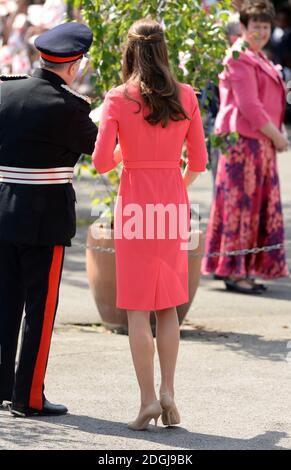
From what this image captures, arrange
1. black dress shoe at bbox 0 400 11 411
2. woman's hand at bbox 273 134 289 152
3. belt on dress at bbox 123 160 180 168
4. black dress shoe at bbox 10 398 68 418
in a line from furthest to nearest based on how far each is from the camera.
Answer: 1. woman's hand at bbox 273 134 289 152
2. black dress shoe at bbox 0 400 11 411
3. black dress shoe at bbox 10 398 68 418
4. belt on dress at bbox 123 160 180 168

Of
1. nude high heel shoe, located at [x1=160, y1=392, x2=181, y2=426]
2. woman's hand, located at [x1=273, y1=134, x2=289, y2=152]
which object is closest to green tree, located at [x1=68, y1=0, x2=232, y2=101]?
woman's hand, located at [x1=273, y1=134, x2=289, y2=152]

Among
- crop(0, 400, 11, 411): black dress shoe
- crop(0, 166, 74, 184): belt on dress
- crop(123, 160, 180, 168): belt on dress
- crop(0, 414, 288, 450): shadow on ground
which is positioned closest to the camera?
crop(0, 414, 288, 450): shadow on ground

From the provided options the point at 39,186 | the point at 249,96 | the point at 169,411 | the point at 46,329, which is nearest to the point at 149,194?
the point at 39,186

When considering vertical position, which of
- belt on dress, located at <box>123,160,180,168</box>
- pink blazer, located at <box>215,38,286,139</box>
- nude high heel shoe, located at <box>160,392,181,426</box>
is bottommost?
nude high heel shoe, located at <box>160,392,181,426</box>

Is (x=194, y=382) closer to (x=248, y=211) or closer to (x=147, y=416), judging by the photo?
(x=147, y=416)

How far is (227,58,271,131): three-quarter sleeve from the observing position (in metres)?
8.23

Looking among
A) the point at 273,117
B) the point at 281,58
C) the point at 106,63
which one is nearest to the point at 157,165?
the point at 106,63

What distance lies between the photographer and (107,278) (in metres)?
7.19

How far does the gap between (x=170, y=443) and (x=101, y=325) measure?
2467 millimetres

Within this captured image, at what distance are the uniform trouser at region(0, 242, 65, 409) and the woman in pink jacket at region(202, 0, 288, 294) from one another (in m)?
3.02

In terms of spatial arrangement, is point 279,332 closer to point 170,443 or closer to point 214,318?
point 214,318

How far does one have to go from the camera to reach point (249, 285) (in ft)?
28.3

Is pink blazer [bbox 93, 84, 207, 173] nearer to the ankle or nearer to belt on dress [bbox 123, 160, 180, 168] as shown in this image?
belt on dress [bbox 123, 160, 180, 168]

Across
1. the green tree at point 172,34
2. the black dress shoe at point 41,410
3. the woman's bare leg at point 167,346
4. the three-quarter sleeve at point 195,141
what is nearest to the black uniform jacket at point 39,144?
the three-quarter sleeve at point 195,141
